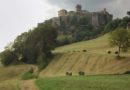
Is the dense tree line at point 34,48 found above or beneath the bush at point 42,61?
above

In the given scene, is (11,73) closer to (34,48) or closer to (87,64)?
(34,48)

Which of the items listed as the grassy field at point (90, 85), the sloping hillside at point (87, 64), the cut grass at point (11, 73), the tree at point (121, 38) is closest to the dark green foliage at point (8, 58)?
the cut grass at point (11, 73)

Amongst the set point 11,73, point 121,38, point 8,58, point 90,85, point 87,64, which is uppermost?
point 121,38

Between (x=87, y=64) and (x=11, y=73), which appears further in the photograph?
(x=11, y=73)

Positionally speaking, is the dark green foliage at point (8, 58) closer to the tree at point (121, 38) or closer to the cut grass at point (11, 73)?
the cut grass at point (11, 73)

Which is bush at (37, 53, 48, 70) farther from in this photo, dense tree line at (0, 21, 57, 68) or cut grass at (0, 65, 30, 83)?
cut grass at (0, 65, 30, 83)

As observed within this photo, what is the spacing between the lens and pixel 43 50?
12250 centimetres

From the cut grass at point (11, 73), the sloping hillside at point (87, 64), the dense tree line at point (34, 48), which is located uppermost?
the dense tree line at point (34, 48)

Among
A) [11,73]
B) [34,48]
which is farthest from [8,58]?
[11,73]

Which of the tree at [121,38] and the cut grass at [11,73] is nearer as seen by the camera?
the tree at [121,38]

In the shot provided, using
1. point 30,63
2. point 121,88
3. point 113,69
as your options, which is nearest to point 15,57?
point 30,63

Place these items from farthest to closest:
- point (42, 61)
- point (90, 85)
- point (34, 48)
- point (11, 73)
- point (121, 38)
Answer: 1. point (34, 48)
2. point (42, 61)
3. point (11, 73)
4. point (121, 38)
5. point (90, 85)

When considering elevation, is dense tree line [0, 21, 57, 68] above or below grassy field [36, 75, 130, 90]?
above

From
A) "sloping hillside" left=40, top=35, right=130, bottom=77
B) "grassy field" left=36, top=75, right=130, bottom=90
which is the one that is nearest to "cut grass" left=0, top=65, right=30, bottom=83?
"sloping hillside" left=40, top=35, right=130, bottom=77
